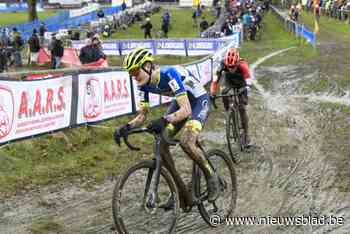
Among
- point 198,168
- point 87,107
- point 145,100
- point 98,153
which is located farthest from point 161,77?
point 87,107

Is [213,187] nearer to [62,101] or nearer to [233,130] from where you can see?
[233,130]

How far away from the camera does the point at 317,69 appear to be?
22688 millimetres

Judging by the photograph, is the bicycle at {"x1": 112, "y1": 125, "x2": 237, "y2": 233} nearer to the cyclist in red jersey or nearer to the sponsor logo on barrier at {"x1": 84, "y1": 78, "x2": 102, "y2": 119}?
the cyclist in red jersey

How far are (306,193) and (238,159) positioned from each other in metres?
2.09

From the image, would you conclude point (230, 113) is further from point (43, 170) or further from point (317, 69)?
point (317, 69)

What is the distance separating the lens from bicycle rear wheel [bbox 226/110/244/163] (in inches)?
396

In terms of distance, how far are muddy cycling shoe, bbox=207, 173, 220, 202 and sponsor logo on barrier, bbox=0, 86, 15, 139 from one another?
15.2 ft

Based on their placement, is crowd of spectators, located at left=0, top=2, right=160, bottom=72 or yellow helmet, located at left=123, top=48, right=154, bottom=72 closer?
yellow helmet, located at left=123, top=48, right=154, bottom=72

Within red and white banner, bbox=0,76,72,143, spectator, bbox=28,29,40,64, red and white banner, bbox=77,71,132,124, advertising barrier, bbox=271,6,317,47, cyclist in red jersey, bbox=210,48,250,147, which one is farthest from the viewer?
advertising barrier, bbox=271,6,317,47

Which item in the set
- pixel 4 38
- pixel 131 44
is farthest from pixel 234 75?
pixel 131 44

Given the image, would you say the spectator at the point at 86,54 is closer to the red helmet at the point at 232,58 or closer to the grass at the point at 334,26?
the red helmet at the point at 232,58

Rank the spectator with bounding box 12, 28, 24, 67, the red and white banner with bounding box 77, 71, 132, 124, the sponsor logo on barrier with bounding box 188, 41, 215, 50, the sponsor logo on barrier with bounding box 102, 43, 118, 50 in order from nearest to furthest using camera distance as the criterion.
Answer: the red and white banner with bounding box 77, 71, 132, 124
the spectator with bounding box 12, 28, 24, 67
the sponsor logo on barrier with bounding box 188, 41, 215, 50
the sponsor logo on barrier with bounding box 102, 43, 118, 50

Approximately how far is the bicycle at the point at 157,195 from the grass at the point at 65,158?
2581mm

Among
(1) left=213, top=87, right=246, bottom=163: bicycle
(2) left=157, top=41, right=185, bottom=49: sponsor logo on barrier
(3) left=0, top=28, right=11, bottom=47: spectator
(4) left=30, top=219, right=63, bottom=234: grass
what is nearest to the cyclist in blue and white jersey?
(4) left=30, top=219, right=63, bottom=234: grass
